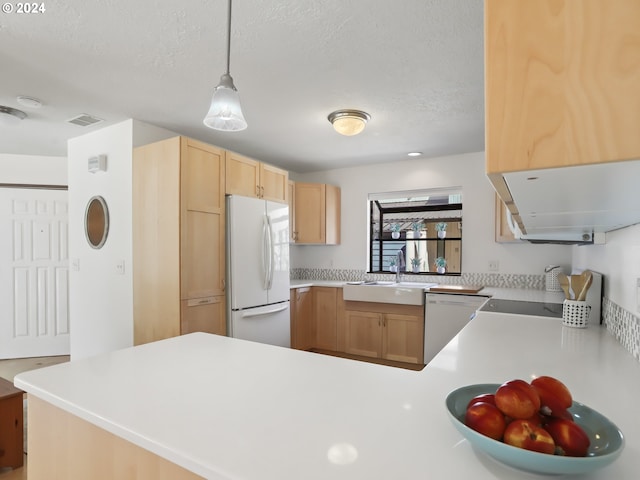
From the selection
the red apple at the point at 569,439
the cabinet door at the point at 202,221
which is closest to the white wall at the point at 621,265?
the red apple at the point at 569,439

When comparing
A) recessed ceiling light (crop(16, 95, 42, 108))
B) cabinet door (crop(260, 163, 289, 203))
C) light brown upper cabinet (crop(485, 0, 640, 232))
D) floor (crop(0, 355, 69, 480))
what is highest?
recessed ceiling light (crop(16, 95, 42, 108))

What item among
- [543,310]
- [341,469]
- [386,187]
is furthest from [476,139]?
[341,469]

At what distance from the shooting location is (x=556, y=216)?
1187 millimetres

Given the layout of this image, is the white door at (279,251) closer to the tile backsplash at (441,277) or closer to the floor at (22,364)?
the tile backsplash at (441,277)

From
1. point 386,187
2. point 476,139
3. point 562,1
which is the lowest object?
point 562,1

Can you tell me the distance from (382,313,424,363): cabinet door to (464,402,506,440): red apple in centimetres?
317

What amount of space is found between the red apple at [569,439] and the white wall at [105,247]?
10.3 ft

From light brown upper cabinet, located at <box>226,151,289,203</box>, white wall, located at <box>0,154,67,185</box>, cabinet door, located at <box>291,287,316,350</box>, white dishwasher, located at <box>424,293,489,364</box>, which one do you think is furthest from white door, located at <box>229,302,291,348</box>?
white wall, located at <box>0,154,67,185</box>

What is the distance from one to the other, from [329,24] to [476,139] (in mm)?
2338

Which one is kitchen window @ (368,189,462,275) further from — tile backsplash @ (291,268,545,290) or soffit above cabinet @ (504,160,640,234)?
soffit above cabinet @ (504,160,640,234)

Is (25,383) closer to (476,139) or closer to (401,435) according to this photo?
(401,435)

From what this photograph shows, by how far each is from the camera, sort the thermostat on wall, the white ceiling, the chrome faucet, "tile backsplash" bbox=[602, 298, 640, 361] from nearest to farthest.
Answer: "tile backsplash" bbox=[602, 298, 640, 361]
the white ceiling
the thermostat on wall
the chrome faucet

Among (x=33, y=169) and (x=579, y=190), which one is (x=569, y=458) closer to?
(x=579, y=190)

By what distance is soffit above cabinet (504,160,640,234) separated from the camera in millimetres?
571
